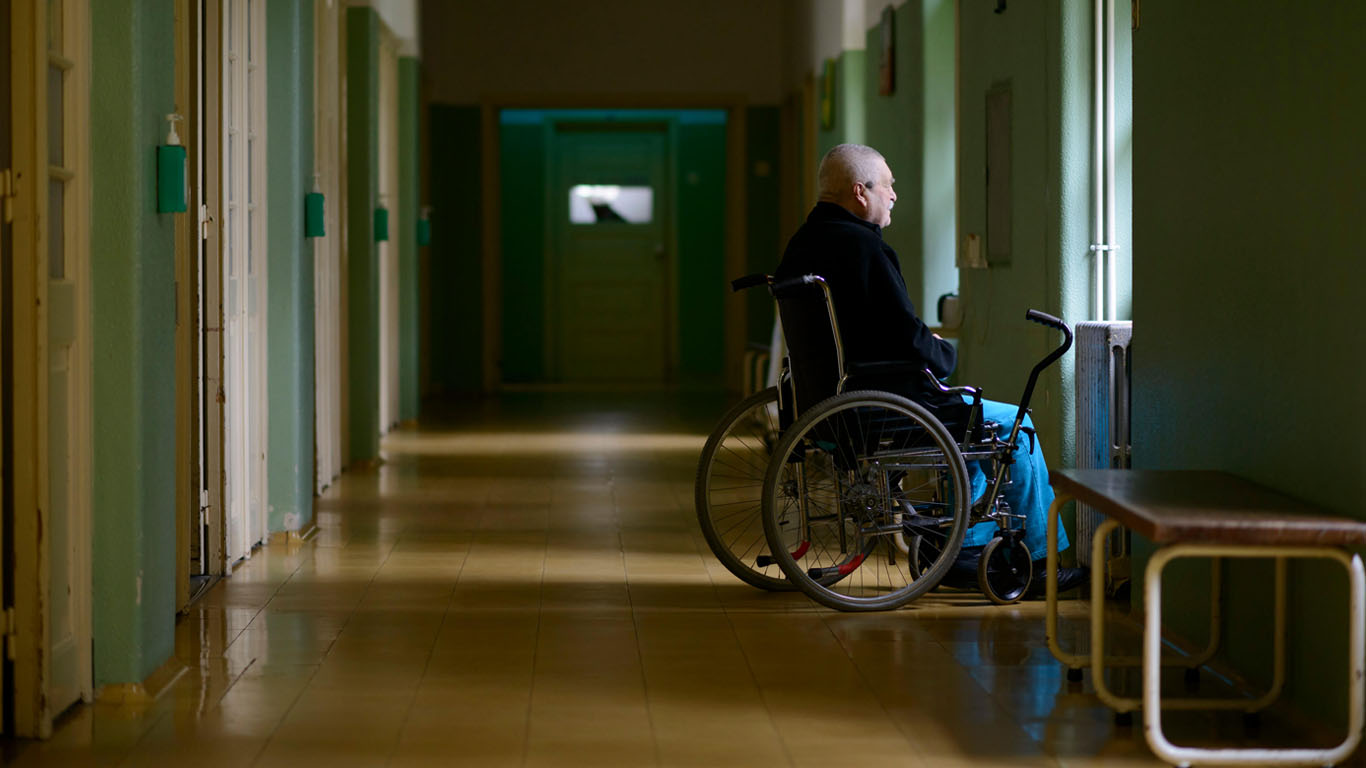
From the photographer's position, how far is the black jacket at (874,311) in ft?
14.9

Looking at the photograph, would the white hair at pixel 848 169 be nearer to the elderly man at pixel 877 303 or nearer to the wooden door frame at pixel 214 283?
the elderly man at pixel 877 303

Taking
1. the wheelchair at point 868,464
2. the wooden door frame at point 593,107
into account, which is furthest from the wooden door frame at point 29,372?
the wooden door frame at point 593,107

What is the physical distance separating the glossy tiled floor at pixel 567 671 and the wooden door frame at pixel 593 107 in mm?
7235

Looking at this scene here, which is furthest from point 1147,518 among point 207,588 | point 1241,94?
point 207,588

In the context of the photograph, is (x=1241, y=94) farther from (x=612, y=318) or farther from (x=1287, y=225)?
(x=612, y=318)

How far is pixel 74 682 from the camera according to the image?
3.56 m

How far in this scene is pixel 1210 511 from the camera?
3.09 meters

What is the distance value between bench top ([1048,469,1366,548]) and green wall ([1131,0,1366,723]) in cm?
12

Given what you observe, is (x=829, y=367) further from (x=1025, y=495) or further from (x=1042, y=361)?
(x=1025, y=495)

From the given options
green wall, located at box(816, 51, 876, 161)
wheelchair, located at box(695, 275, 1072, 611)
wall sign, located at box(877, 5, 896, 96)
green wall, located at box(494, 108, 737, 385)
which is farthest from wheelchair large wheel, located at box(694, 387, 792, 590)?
green wall, located at box(494, 108, 737, 385)

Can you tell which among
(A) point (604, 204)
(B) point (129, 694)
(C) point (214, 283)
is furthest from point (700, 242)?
(B) point (129, 694)

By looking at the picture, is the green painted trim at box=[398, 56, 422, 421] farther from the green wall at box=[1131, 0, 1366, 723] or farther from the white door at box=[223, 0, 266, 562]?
the green wall at box=[1131, 0, 1366, 723]

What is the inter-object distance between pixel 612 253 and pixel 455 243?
2.36m

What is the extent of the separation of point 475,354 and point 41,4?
1044 cm
